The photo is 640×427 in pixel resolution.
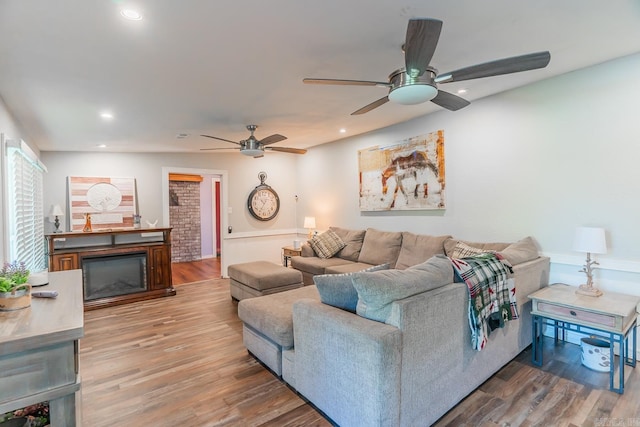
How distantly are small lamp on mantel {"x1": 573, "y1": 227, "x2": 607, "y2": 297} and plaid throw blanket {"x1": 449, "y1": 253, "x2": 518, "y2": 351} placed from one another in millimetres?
746

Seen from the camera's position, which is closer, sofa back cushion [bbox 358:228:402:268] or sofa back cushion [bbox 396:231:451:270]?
sofa back cushion [bbox 396:231:451:270]

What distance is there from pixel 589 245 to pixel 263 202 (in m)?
5.38

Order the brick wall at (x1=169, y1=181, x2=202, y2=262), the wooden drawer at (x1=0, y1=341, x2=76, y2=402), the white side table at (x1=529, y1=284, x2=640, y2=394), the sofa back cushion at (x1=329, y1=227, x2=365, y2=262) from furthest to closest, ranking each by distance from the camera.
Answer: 1. the brick wall at (x1=169, y1=181, x2=202, y2=262)
2. the sofa back cushion at (x1=329, y1=227, x2=365, y2=262)
3. the white side table at (x1=529, y1=284, x2=640, y2=394)
4. the wooden drawer at (x1=0, y1=341, x2=76, y2=402)

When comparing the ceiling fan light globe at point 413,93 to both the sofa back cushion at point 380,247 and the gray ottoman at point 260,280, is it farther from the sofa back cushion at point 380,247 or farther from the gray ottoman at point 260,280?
the gray ottoman at point 260,280

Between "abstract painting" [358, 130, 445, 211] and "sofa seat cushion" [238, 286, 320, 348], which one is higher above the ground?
"abstract painting" [358, 130, 445, 211]

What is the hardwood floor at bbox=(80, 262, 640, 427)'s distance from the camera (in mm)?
2080

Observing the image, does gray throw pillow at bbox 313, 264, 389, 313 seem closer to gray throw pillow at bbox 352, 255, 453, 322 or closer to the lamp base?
gray throw pillow at bbox 352, 255, 453, 322

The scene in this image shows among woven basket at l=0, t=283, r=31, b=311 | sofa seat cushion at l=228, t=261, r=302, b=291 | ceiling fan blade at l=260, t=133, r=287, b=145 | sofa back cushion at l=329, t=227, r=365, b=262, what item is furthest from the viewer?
sofa back cushion at l=329, t=227, r=365, b=262

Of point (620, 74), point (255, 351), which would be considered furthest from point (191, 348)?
point (620, 74)

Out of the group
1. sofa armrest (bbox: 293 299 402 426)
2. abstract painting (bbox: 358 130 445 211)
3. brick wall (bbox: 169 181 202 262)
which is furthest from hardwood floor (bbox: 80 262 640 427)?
brick wall (bbox: 169 181 202 262)

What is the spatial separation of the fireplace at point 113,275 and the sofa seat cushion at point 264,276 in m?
1.59

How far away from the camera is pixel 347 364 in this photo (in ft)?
5.93

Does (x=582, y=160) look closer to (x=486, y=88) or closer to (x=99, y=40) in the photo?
(x=486, y=88)

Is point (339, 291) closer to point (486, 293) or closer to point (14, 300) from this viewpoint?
point (486, 293)
